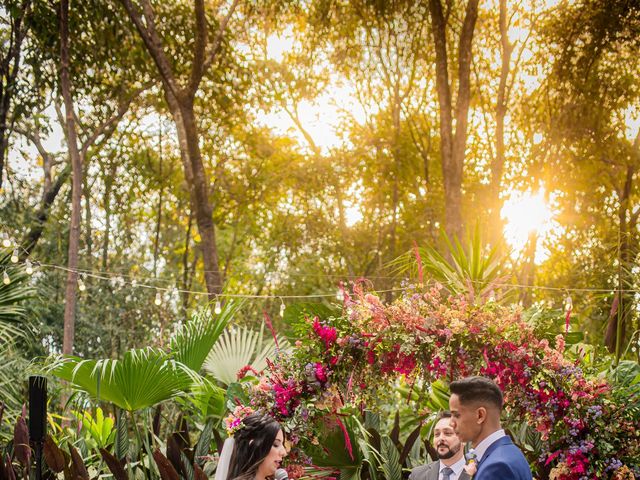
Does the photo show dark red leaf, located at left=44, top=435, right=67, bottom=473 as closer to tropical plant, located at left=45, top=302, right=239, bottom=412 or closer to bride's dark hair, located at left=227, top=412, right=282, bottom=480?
tropical plant, located at left=45, top=302, right=239, bottom=412

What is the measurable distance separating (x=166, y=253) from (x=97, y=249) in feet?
10.9

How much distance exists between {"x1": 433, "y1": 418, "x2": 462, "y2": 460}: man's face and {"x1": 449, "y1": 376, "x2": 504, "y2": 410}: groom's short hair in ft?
5.23

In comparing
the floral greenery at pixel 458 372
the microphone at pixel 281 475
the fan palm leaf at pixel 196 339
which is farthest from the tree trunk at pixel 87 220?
the microphone at pixel 281 475

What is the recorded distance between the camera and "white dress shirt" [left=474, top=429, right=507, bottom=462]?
351 centimetres

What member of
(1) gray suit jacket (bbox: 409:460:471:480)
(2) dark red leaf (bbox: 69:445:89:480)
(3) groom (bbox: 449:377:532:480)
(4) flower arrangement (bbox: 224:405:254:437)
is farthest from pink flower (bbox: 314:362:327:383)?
(3) groom (bbox: 449:377:532:480)

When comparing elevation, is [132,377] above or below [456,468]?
above

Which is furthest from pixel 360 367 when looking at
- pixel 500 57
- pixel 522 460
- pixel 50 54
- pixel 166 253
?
pixel 166 253

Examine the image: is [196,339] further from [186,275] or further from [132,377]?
[186,275]

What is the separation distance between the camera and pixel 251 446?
3656 millimetres

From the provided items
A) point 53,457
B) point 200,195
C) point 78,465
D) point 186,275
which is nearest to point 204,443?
point 78,465

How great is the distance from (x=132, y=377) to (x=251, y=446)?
2.73m

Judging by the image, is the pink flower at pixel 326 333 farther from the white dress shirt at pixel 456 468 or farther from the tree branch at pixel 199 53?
the tree branch at pixel 199 53

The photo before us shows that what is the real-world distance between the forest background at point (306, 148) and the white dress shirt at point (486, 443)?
923 cm

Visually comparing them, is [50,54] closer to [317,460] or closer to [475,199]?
[475,199]
